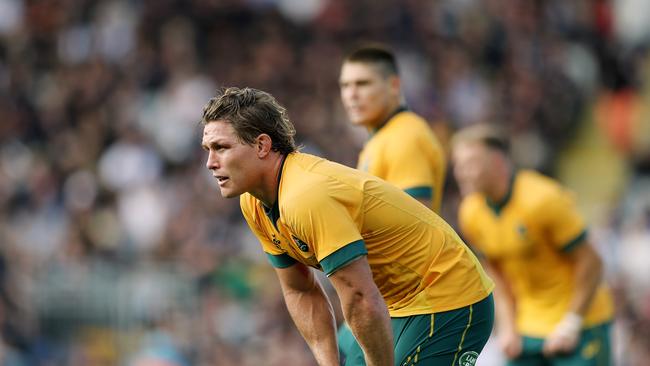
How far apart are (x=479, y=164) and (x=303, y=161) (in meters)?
3.12

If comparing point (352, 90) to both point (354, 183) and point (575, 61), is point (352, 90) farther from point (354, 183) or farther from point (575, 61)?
point (575, 61)

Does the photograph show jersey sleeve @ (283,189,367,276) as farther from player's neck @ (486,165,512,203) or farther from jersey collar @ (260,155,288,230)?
player's neck @ (486,165,512,203)

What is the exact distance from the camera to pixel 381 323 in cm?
535

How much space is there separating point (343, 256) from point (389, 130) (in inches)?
91.5

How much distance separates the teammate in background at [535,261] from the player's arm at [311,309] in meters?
2.53

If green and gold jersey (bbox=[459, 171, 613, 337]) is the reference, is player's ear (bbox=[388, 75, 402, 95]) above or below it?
above

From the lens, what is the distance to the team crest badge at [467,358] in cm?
594

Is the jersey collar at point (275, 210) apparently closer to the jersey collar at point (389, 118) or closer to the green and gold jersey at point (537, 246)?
the jersey collar at point (389, 118)

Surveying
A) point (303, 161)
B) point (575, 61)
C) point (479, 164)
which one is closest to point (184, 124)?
point (575, 61)

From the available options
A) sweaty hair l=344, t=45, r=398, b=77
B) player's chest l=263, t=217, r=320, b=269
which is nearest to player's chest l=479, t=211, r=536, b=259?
sweaty hair l=344, t=45, r=398, b=77

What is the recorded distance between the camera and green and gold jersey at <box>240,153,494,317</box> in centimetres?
532

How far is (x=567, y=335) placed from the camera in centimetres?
825

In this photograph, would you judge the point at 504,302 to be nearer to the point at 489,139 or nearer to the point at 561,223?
the point at 561,223

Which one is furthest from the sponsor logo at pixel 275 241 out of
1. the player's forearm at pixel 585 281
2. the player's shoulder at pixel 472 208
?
the player's shoulder at pixel 472 208
